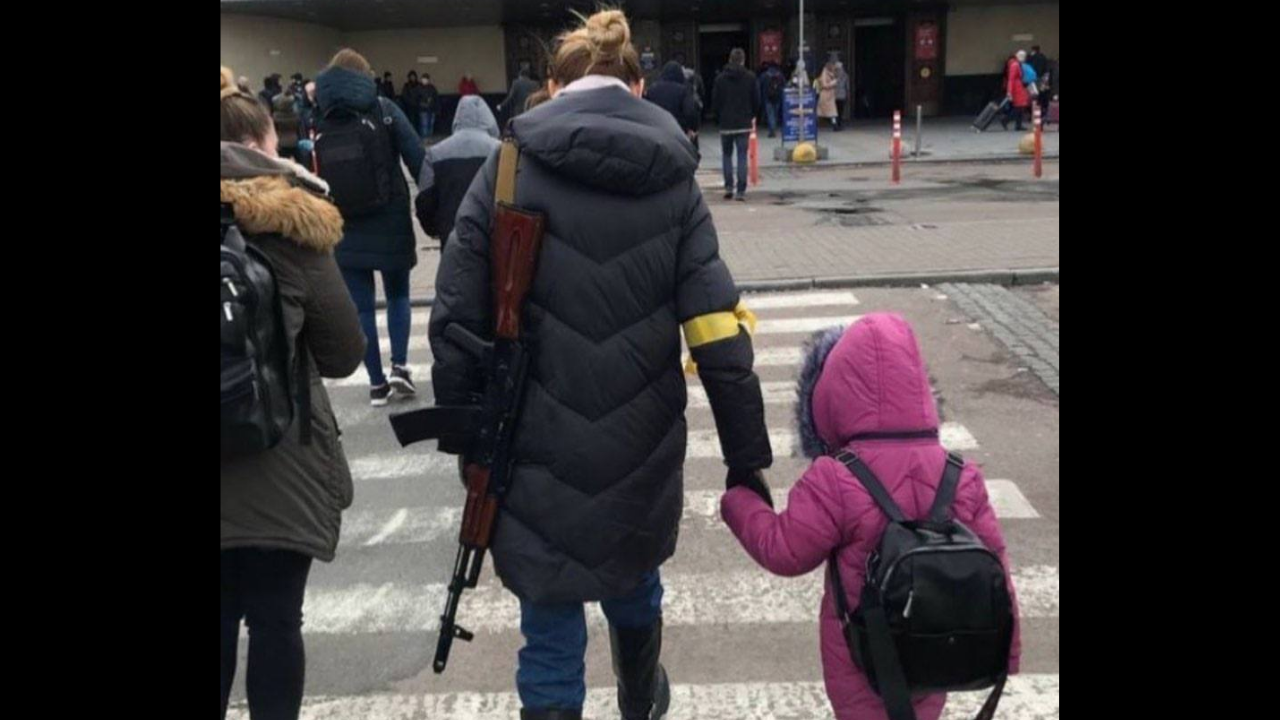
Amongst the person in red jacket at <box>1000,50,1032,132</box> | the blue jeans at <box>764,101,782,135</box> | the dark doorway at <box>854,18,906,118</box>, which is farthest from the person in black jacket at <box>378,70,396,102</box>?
the person in red jacket at <box>1000,50,1032,132</box>

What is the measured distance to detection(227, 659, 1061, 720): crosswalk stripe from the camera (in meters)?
3.73

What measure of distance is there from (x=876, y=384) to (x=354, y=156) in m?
4.20

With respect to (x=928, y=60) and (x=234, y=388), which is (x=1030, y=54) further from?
(x=234, y=388)

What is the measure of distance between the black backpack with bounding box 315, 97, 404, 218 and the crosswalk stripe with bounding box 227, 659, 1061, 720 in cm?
315

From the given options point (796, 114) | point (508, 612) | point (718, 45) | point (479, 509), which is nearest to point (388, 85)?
point (718, 45)

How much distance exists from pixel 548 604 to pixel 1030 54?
29982 millimetres

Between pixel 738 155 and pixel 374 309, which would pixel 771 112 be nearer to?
pixel 738 155

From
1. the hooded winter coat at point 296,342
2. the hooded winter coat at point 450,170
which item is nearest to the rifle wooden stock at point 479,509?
the hooded winter coat at point 296,342

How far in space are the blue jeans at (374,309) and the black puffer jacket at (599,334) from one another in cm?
378
